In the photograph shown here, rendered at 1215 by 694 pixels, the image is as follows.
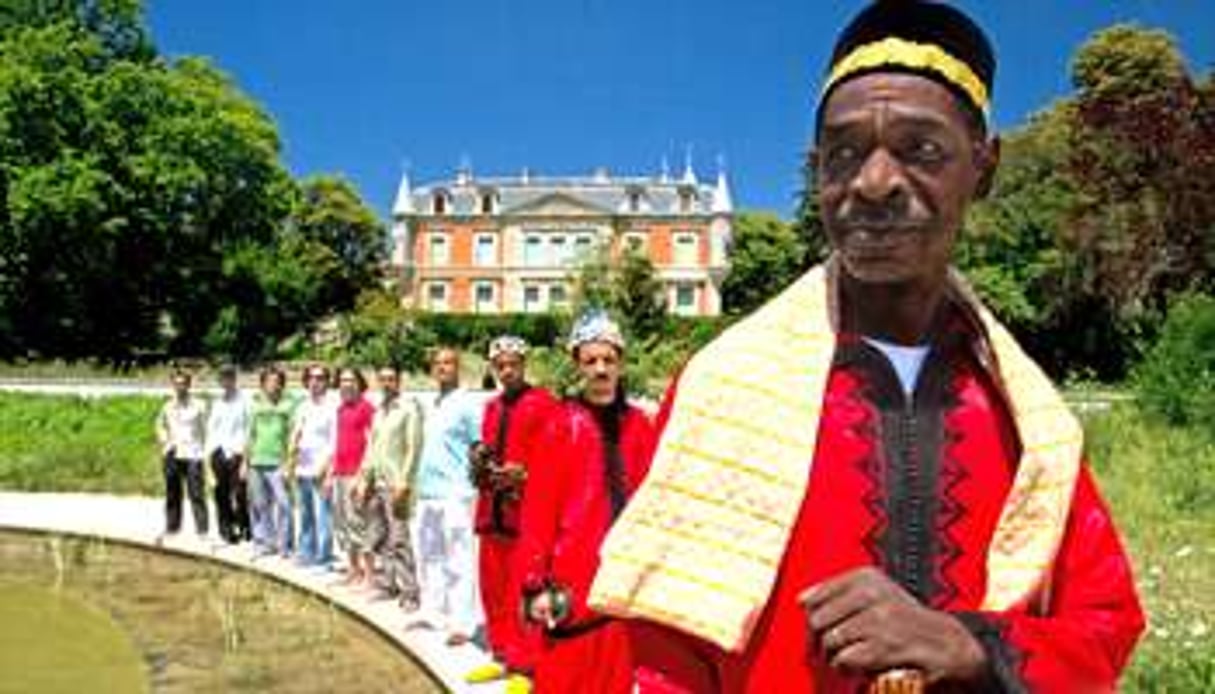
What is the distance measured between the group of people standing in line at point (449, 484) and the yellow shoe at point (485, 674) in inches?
0.4

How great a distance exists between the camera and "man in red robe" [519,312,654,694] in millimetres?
5543

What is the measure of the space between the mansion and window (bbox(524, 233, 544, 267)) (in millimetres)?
57

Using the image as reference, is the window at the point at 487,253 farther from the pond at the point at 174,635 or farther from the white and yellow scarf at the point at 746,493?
the white and yellow scarf at the point at 746,493

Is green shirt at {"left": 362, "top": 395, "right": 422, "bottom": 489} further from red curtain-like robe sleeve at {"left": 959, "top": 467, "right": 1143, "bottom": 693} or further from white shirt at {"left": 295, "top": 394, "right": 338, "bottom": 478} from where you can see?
red curtain-like robe sleeve at {"left": 959, "top": 467, "right": 1143, "bottom": 693}

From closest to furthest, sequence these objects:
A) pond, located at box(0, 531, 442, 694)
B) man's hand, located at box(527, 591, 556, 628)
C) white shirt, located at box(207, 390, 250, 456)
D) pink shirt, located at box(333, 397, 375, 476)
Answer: man's hand, located at box(527, 591, 556, 628) < pond, located at box(0, 531, 442, 694) < pink shirt, located at box(333, 397, 375, 476) < white shirt, located at box(207, 390, 250, 456)

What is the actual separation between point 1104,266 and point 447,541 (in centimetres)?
3264

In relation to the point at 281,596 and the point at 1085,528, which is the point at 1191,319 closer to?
the point at 281,596

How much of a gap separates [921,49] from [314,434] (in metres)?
10.8

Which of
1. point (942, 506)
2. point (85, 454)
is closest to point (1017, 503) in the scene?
point (942, 506)

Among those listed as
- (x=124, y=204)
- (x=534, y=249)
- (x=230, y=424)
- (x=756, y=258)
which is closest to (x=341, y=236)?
(x=534, y=249)

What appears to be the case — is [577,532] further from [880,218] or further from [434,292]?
[434,292]

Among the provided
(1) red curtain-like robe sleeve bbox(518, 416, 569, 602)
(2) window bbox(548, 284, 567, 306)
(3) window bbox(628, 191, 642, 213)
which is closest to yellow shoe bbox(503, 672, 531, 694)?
(1) red curtain-like robe sleeve bbox(518, 416, 569, 602)

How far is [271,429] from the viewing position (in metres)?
13.2

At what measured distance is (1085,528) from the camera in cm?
212
